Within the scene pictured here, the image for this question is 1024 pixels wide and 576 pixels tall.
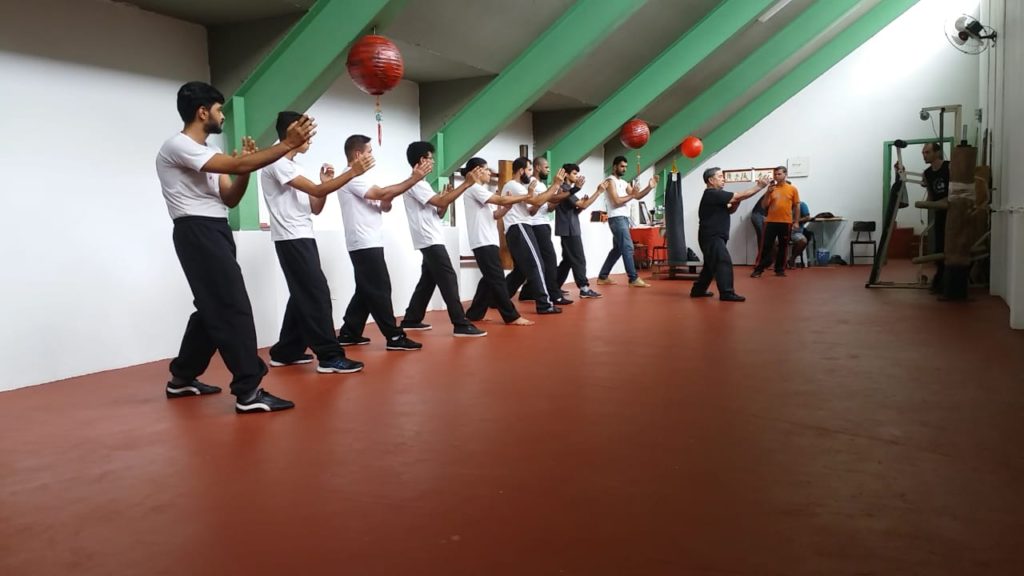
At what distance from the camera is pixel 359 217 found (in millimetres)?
4703

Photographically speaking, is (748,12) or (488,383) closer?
(488,383)

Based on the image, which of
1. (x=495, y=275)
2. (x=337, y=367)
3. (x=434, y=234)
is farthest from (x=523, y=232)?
(x=337, y=367)

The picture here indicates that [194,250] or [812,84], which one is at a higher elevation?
[812,84]

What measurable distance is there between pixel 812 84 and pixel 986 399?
1073 centimetres

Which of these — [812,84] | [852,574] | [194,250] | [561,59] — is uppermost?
[812,84]

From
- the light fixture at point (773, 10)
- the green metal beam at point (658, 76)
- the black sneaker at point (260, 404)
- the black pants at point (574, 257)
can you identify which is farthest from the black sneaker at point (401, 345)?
the light fixture at point (773, 10)

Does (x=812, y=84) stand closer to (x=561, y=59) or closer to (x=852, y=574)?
(x=561, y=59)

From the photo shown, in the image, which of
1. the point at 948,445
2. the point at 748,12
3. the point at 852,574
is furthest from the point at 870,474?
the point at 748,12

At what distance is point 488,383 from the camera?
12.4ft

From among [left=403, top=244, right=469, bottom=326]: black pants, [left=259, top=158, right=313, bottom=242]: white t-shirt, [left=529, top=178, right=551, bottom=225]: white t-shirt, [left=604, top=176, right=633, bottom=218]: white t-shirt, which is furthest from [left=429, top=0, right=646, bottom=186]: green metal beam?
[left=259, top=158, right=313, bottom=242]: white t-shirt

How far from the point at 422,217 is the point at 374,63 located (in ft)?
3.79

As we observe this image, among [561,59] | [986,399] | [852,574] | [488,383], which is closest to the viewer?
[852,574]

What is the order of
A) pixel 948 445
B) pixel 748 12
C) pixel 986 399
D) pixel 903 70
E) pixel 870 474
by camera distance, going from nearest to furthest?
pixel 870 474, pixel 948 445, pixel 986 399, pixel 748 12, pixel 903 70

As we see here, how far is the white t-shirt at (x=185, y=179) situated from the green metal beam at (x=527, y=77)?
400cm
